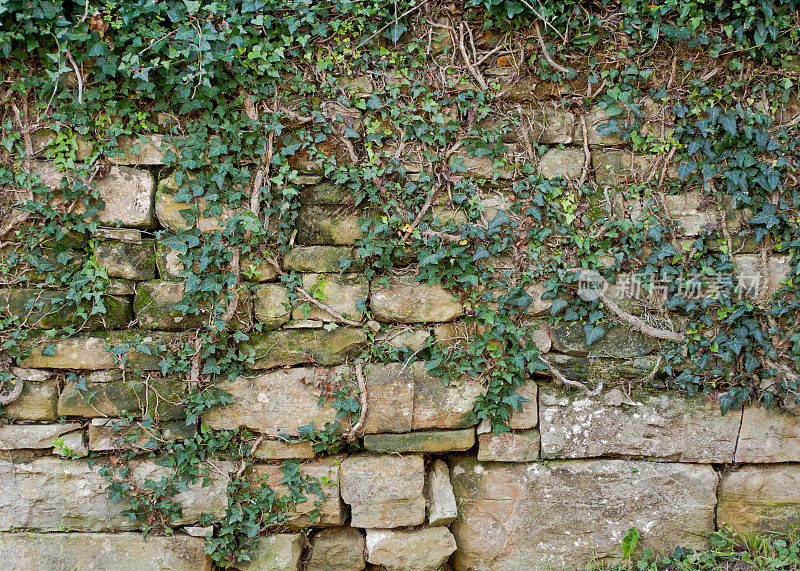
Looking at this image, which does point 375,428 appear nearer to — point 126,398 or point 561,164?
point 126,398

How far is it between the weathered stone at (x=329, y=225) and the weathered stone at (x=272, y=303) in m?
0.32

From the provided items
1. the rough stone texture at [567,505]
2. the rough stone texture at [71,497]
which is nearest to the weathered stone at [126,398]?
the rough stone texture at [71,497]

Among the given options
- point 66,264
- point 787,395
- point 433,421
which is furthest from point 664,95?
point 66,264

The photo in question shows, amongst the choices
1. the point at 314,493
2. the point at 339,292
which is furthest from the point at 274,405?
the point at 339,292

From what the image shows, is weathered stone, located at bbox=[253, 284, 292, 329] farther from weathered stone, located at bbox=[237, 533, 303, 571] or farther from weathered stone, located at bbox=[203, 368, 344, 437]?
weathered stone, located at bbox=[237, 533, 303, 571]

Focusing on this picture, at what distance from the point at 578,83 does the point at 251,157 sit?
1.74 m

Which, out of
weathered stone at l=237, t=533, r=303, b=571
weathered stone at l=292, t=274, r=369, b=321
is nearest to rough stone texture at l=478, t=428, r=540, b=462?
weathered stone at l=292, t=274, r=369, b=321

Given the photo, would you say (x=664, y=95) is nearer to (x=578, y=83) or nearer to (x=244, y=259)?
(x=578, y=83)

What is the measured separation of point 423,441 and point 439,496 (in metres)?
0.30

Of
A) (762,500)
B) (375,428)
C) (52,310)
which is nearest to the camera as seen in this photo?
(52,310)

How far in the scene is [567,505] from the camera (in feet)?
9.21

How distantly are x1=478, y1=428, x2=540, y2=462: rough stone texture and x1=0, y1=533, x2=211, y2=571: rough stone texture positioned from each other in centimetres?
155

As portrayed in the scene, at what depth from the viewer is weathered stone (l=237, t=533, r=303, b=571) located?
8.78 ft

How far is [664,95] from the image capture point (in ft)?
8.73
